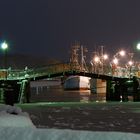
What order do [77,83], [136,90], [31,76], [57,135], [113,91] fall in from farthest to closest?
[77,83] < [113,91] < [31,76] < [136,90] < [57,135]

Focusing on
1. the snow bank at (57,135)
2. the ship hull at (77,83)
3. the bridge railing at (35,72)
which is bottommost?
Answer: the snow bank at (57,135)

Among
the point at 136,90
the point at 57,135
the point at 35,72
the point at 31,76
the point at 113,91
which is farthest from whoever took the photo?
the point at 113,91

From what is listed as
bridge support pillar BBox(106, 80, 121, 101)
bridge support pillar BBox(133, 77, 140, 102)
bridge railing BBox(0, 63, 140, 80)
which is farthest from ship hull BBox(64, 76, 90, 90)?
bridge support pillar BBox(133, 77, 140, 102)

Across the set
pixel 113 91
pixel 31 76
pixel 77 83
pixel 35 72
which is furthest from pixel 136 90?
pixel 77 83

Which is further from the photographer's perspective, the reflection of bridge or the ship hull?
the ship hull

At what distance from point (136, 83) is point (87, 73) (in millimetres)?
6652

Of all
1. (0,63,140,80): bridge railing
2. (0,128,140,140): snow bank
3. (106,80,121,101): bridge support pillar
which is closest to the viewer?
(0,128,140,140): snow bank

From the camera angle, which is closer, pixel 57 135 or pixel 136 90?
pixel 57 135

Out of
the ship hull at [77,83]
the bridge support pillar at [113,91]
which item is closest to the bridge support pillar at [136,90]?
the bridge support pillar at [113,91]

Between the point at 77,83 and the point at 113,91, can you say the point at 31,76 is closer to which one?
the point at 113,91

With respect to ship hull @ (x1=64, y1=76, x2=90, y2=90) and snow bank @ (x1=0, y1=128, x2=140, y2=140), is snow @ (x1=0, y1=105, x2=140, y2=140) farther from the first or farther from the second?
ship hull @ (x1=64, y1=76, x2=90, y2=90)

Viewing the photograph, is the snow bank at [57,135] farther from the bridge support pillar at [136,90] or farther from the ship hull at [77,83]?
the ship hull at [77,83]

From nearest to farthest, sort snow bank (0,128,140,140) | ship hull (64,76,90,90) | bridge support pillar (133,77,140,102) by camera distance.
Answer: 1. snow bank (0,128,140,140)
2. bridge support pillar (133,77,140,102)
3. ship hull (64,76,90,90)

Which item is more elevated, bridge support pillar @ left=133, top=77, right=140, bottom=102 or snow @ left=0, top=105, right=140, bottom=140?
bridge support pillar @ left=133, top=77, right=140, bottom=102
